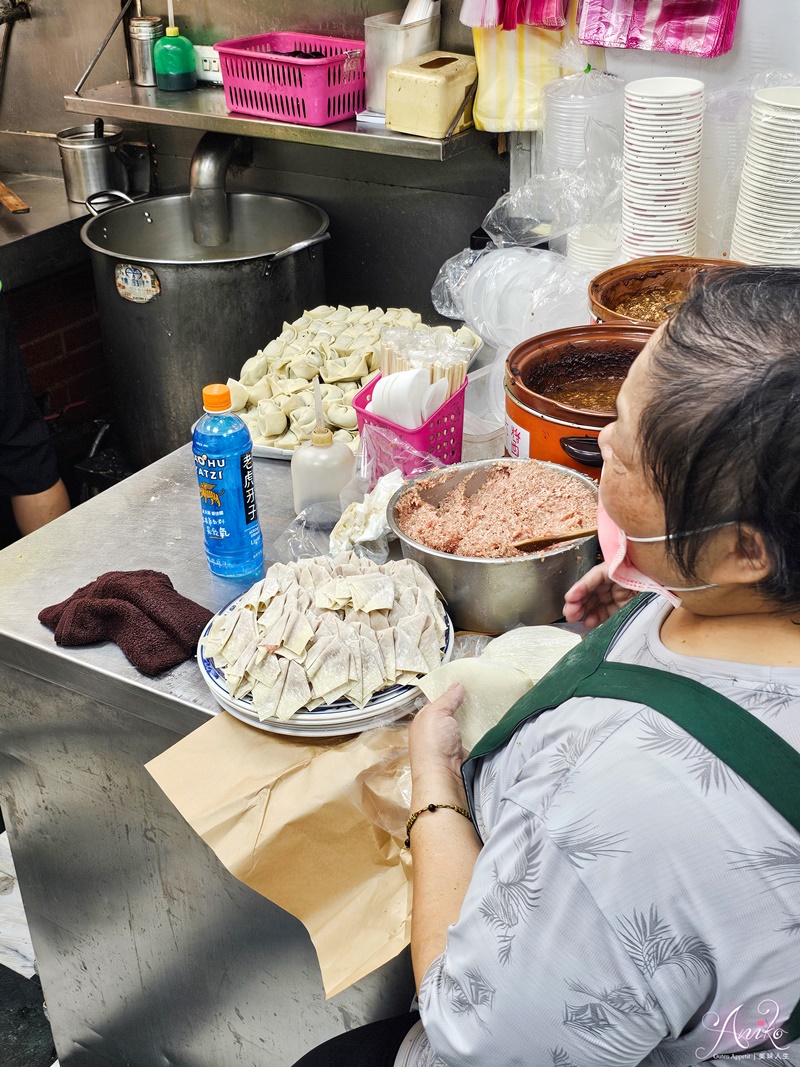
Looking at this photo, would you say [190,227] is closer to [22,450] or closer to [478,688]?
[22,450]

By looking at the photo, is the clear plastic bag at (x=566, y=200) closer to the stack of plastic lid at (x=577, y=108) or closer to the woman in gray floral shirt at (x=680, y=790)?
the stack of plastic lid at (x=577, y=108)

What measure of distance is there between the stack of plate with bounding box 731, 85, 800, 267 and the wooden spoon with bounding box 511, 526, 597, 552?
2.66 feet

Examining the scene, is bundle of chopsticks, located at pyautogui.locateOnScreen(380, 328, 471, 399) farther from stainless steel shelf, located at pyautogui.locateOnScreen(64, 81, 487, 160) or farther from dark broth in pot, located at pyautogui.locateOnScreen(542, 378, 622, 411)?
stainless steel shelf, located at pyautogui.locateOnScreen(64, 81, 487, 160)

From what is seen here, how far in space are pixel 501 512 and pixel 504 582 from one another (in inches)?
5.2

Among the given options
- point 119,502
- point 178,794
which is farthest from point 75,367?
point 178,794

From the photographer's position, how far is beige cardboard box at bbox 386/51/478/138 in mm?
2486

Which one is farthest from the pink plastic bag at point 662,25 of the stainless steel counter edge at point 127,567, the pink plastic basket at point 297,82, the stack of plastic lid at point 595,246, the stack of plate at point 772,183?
the stainless steel counter edge at point 127,567

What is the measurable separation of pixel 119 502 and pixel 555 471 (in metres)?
0.88

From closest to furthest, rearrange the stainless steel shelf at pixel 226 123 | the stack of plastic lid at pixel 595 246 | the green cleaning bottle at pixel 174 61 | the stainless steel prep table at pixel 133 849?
the stainless steel prep table at pixel 133 849 → the stack of plastic lid at pixel 595 246 → the stainless steel shelf at pixel 226 123 → the green cleaning bottle at pixel 174 61

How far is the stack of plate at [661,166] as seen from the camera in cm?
194

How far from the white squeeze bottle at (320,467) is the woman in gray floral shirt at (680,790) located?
2.94 ft

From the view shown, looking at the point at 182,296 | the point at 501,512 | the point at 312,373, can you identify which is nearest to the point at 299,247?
the point at 182,296

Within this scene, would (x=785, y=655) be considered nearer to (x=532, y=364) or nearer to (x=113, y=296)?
(x=532, y=364)

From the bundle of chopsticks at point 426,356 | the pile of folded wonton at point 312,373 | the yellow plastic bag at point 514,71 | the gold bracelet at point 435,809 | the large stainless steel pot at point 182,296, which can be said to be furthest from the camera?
the large stainless steel pot at point 182,296
